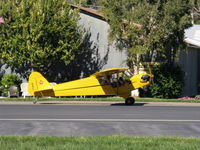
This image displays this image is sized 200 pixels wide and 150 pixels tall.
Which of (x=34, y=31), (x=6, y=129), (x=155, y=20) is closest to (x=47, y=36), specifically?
(x=34, y=31)

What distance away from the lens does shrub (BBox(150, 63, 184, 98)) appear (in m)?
34.7

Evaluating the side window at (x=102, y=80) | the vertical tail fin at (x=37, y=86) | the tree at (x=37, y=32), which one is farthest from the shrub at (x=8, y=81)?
the side window at (x=102, y=80)

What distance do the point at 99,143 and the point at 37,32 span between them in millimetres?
21242

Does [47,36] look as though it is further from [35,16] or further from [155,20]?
[155,20]

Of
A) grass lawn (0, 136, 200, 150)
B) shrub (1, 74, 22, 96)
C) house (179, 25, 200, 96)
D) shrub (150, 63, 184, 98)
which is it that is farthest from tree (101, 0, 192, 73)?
grass lawn (0, 136, 200, 150)

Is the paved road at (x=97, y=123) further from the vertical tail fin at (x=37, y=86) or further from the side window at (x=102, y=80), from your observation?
the side window at (x=102, y=80)

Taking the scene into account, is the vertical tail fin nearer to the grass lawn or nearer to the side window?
the side window

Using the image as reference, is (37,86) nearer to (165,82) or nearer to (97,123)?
(97,123)

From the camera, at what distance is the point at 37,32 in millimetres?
33219

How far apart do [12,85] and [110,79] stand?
934 cm

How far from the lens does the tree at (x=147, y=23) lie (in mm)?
31516

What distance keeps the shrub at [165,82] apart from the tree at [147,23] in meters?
1.35

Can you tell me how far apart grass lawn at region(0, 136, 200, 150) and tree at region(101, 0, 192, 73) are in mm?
18612

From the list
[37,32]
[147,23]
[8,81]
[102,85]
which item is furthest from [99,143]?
[8,81]
